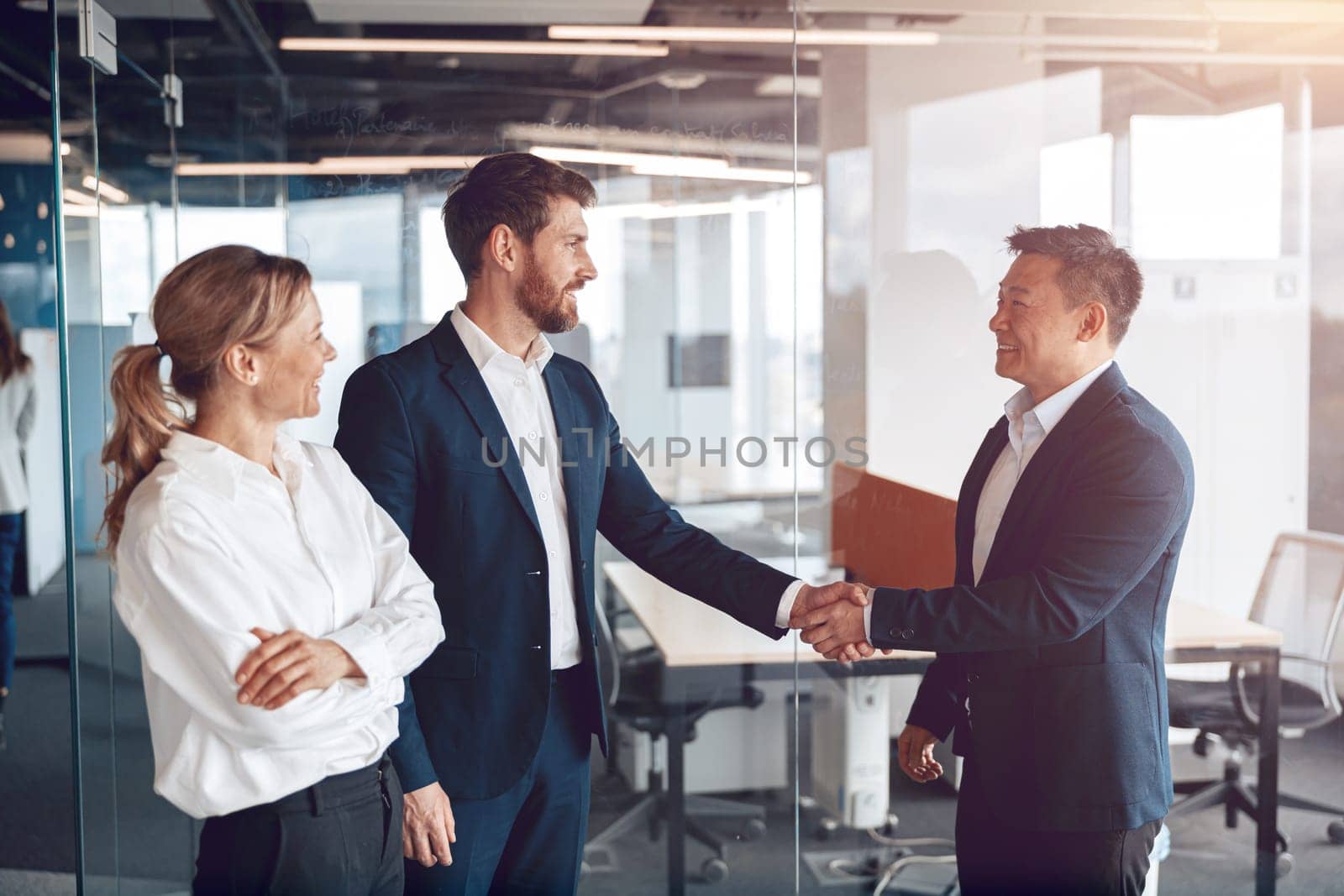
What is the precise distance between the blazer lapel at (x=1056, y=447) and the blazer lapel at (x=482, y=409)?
90cm

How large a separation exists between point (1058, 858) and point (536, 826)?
98 centimetres

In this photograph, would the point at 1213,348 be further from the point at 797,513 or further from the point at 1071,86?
the point at 797,513

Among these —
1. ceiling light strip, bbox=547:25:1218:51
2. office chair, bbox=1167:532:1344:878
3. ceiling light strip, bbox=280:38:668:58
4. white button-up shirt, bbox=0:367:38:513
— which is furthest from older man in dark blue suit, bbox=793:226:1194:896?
white button-up shirt, bbox=0:367:38:513

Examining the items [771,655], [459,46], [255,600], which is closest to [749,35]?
Answer: [459,46]

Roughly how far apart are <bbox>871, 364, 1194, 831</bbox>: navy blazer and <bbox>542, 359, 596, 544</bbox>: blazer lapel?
0.68 metres

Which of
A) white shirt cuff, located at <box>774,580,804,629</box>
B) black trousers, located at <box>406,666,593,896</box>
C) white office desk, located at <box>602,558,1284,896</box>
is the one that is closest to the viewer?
black trousers, located at <box>406,666,593,896</box>

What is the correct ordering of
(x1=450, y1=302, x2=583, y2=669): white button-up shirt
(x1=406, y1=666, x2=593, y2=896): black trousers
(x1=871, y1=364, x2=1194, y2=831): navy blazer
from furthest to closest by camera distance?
(x1=450, y1=302, x2=583, y2=669): white button-up shirt < (x1=406, y1=666, x2=593, y2=896): black trousers < (x1=871, y1=364, x2=1194, y2=831): navy blazer

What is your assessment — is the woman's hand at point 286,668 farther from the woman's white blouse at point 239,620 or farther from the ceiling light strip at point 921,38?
the ceiling light strip at point 921,38

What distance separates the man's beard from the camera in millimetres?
2379

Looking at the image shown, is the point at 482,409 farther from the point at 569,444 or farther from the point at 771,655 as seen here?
the point at 771,655

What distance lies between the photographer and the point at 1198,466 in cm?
345

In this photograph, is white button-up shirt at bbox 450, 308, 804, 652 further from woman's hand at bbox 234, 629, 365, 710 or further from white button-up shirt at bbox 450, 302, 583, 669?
woman's hand at bbox 234, 629, 365, 710

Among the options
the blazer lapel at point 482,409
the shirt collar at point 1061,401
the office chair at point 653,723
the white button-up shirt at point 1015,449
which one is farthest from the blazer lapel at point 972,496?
the office chair at point 653,723

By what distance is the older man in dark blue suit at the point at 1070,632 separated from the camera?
208 cm
